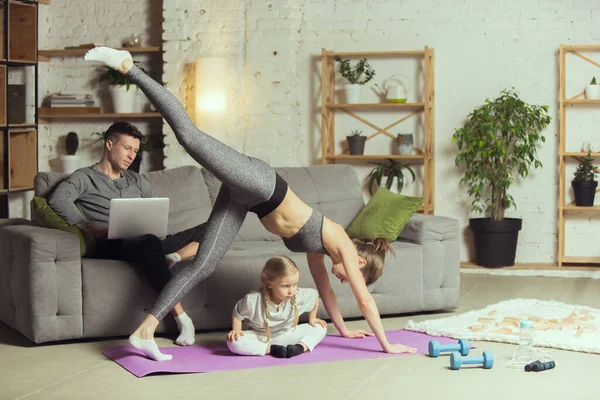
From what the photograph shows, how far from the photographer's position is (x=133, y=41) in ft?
25.1

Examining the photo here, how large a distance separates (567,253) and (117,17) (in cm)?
426

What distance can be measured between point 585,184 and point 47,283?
14.0 feet

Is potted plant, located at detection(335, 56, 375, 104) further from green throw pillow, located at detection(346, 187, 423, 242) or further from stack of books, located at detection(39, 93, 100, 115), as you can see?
stack of books, located at detection(39, 93, 100, 115)

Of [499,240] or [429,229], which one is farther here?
[499,240]

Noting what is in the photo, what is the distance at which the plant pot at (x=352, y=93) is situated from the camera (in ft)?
23.9

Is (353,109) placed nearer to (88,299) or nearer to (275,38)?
(275,38)

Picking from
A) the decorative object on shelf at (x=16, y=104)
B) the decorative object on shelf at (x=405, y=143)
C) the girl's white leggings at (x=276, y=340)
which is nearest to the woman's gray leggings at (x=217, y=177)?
the girl's white leggings at (x=276, y=340)

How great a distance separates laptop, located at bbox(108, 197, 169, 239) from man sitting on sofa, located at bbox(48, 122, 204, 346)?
0.05m

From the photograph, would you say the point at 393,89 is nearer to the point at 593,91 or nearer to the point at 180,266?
the point at 593,91

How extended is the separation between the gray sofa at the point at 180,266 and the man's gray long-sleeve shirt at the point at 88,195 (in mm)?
191

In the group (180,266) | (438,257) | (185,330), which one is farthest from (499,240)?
(185,330)

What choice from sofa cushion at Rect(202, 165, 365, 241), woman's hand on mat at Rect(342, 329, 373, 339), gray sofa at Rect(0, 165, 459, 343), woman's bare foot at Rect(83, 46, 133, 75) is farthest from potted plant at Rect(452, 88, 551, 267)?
woman's bare foot at Rect(83, 46, 133, 75)

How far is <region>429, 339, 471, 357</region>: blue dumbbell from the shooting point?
4.16m

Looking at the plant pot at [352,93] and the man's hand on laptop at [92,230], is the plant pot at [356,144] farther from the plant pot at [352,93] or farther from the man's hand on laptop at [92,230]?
the man's hand on laptop at [92,230]
